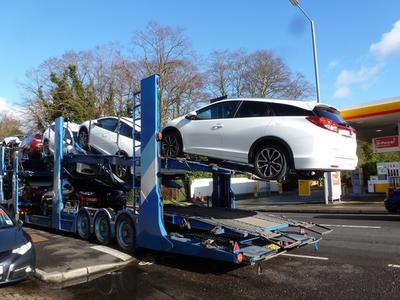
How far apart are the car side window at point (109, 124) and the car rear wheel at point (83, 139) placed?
0.82m

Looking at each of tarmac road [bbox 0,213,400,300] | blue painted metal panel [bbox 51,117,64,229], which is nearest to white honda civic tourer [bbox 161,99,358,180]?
tarmac road [bbox 0,213,400,300]

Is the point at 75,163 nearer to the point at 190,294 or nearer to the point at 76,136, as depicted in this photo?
the point at 76,136

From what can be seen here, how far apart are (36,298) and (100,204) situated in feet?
19.6

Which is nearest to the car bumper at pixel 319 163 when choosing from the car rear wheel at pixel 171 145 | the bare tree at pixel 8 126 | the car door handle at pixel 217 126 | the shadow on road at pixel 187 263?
the car door handle at pixel 217 126

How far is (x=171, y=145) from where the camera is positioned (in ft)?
29.4

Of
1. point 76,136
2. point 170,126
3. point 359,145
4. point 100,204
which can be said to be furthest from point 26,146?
point 359,145

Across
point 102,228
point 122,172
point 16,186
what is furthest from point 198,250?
point 16,186

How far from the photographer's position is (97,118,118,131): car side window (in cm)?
1090

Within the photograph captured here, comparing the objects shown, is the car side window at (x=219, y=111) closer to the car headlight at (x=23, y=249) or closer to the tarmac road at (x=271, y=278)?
the tarmac road at (x=271, y=278)

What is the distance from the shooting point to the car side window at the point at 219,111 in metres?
7.99

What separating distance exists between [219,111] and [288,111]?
145 centimetres

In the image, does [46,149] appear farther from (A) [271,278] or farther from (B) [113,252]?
(A) [271,278]

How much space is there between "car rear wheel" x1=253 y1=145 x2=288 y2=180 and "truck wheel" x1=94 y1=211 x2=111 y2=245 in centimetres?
410

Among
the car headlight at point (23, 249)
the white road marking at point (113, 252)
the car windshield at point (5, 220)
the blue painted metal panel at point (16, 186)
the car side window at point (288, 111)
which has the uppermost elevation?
the car side window at point (288, 111)
